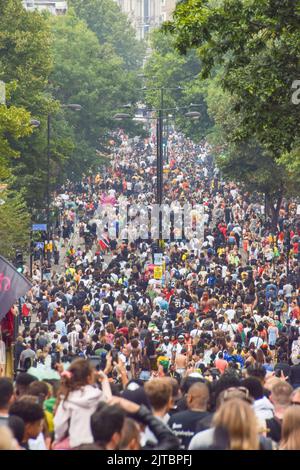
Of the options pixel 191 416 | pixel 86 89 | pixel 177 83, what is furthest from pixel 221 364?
pixel 177 83

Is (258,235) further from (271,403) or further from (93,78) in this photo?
(271,403)

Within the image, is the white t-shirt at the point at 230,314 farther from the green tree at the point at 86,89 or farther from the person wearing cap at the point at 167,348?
the green tree at the point at 86,89

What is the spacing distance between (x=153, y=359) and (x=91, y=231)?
3198 centimetres

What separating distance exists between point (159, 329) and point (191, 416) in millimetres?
20820

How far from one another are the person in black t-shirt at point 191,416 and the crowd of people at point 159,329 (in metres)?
0.01

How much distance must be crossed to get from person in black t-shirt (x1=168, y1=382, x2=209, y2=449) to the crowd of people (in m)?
0.01

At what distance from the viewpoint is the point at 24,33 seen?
Answer: 53219 millimetres

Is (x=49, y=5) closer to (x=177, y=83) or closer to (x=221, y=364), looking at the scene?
(x=177, y=83)

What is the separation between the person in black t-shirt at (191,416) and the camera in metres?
12.0

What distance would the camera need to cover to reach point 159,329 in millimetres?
33031

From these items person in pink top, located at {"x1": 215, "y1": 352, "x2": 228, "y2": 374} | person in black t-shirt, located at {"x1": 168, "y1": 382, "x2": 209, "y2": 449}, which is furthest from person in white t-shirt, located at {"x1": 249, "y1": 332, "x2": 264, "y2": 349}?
person in black t-shirt, located at {"x1": 168, "y1": 382, "x2": 209, "y2": 449}

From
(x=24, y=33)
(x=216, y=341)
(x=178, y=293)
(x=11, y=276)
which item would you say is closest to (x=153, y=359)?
(x=216, y=341)

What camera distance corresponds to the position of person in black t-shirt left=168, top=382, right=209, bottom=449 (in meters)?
12.0

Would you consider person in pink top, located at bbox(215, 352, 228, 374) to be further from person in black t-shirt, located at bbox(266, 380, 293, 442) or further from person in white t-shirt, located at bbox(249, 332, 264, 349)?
person in black t-shirt, located at bbox(266, 380, 293, 442)
